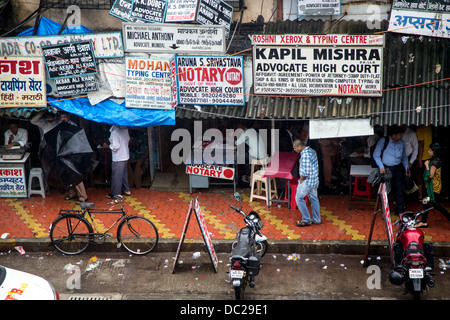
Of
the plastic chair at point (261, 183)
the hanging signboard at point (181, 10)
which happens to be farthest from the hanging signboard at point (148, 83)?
the plastic chair at point (261, 183)

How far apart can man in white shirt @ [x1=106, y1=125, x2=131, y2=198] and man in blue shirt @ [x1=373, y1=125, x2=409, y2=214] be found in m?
5.27

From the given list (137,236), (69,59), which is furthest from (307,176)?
(69,59)

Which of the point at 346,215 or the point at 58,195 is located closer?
the point at 346,215

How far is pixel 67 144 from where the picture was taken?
10.6m

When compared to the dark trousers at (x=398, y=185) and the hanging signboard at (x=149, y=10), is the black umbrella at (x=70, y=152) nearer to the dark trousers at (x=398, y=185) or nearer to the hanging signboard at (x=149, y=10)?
the hanging signboard at (x=149, y=10)

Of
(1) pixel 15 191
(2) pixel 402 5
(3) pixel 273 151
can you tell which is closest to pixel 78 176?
(1) pixel 15 191

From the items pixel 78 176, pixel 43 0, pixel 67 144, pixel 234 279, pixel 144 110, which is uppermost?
pixel 43 0

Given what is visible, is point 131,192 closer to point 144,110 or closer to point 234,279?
point 144,110

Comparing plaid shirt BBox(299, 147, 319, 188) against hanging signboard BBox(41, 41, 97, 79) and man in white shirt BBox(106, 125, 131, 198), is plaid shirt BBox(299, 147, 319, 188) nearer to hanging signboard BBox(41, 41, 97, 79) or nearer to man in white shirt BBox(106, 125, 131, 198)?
man in white shirt BBox(106, 125, 131, 198)

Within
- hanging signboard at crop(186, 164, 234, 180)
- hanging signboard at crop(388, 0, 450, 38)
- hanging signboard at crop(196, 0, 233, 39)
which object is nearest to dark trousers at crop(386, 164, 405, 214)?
hanging signboard at crop(388, 0, 450, 38)

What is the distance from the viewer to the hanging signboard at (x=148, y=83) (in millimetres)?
10016

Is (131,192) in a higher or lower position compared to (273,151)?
lower

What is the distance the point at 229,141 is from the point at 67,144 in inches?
140

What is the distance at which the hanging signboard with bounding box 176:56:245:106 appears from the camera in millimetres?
9844
